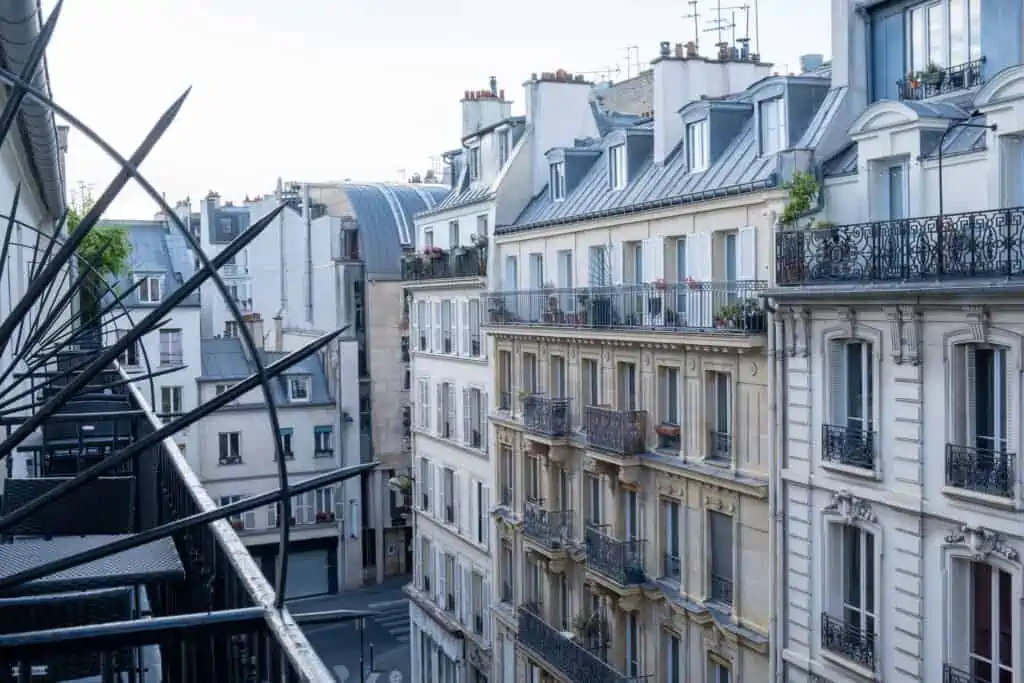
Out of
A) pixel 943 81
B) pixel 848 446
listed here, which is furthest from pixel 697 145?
pixel 848 446

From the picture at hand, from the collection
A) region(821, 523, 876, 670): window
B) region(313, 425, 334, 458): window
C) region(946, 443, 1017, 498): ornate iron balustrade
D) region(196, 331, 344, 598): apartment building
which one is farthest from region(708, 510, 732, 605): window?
region(313, 425, 334, 458): window

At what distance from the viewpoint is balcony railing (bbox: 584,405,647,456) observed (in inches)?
1043

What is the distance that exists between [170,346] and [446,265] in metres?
17.3

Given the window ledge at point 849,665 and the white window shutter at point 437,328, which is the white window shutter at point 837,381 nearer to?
the window ledge at point 849,665

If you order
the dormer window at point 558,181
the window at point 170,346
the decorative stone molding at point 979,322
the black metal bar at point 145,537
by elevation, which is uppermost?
the dormer window at point 558,181

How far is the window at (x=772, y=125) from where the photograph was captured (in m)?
23.5

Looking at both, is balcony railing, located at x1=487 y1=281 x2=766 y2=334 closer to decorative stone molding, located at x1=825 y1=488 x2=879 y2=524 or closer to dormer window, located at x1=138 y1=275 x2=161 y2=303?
decorative stone molding, located at x1=825 y1=488 x2=879 y2=524

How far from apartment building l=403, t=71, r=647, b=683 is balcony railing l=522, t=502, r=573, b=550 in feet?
12.8

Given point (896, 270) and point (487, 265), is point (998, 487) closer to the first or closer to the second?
point (896, 270)

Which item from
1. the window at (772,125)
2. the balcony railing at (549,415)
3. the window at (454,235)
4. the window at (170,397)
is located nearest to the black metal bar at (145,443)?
the window at (772,125)

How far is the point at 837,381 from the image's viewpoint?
20.1 metres

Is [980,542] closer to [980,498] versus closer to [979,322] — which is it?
[980,498]

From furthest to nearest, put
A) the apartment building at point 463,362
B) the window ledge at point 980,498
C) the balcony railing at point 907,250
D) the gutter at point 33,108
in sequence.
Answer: the apartment building at point 463,362, the balcony railing at point 907,250, the window ledge at point 980,498, the gutter at point 33,108

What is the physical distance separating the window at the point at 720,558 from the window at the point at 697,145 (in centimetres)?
755
